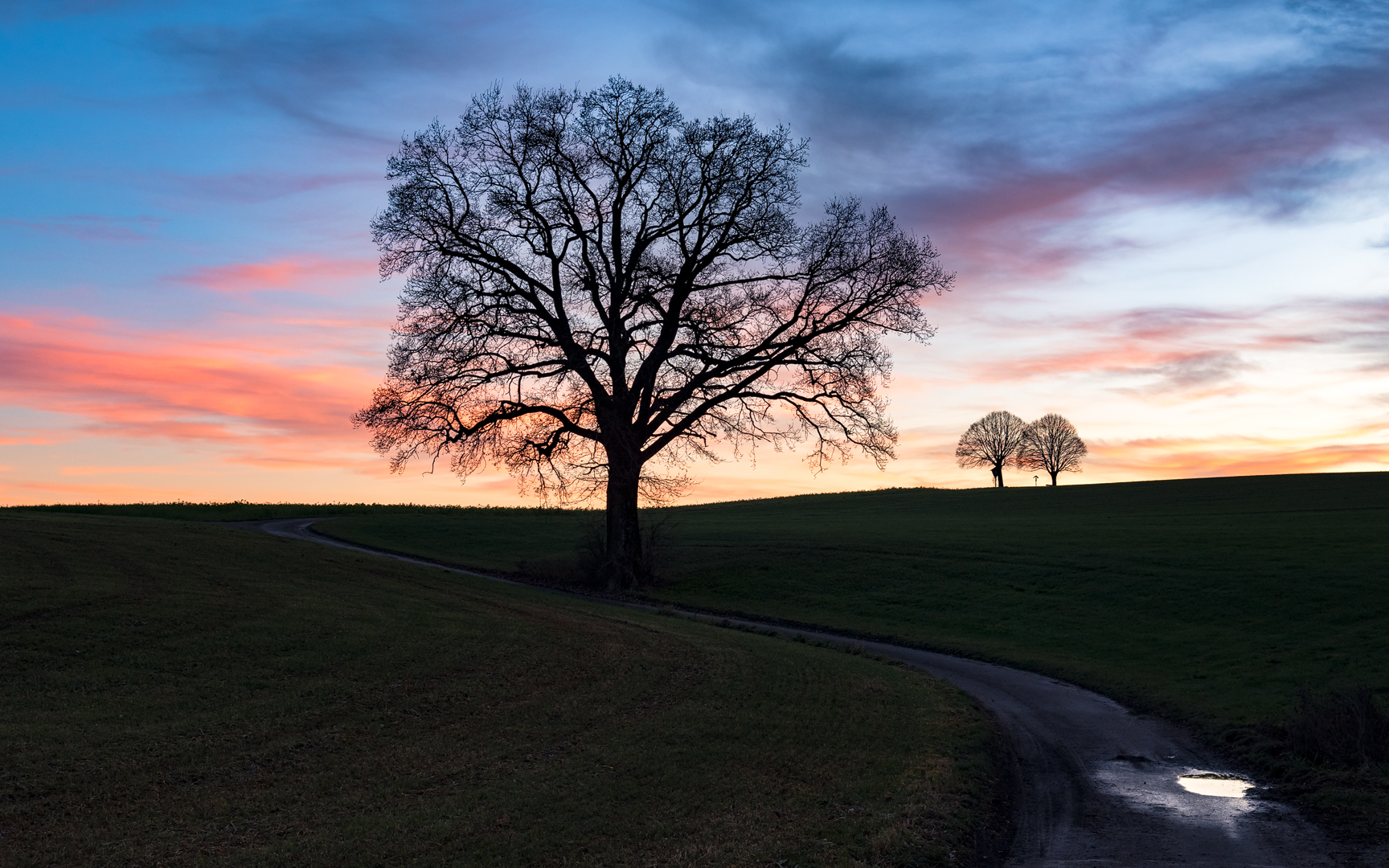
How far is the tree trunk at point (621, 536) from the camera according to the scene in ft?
125

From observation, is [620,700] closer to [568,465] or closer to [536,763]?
[536,763]

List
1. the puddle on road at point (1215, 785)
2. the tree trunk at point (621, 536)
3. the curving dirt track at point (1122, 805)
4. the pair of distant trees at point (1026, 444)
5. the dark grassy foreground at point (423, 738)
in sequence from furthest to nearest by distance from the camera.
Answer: the pair of distant trees at point (1026, 444) → the tree trunk at point (621, 536) → the puddle on road at point (1215, 785) → the curving dirt track at point (1122, 805) → the dark grassy foreground at point (423, 738)

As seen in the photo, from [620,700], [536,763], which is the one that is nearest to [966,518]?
[620,700]

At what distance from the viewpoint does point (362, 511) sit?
6569 cm

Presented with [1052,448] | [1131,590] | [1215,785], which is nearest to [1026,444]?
[1052,448]

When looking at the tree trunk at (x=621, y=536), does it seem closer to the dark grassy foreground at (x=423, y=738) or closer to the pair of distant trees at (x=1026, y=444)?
the dark grassy foreground at (x=423, y=738)

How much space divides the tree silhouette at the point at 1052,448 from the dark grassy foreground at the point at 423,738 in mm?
88148

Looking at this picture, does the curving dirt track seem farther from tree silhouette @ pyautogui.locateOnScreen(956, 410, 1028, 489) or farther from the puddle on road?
tree silhouette @ pyautogui.locateOnScreen(956, 410, 1028, 489)

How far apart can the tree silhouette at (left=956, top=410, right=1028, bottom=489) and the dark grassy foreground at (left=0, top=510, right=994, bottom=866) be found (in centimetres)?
8648

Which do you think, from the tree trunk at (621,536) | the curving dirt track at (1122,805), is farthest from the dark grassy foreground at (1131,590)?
the tree trunk at (621,536)

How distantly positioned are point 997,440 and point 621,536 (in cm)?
7579

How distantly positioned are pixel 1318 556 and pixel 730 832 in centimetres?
3126

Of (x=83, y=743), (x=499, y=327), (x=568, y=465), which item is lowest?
(x=83, y=743)

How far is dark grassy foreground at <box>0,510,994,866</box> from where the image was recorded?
33.5ft
